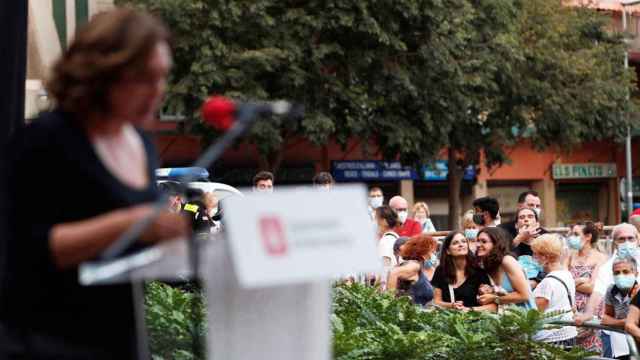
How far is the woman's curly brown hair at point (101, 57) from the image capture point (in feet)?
8.94

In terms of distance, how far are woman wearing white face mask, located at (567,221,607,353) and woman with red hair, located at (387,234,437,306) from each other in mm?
1329

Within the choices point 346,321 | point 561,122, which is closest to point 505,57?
point 561,122

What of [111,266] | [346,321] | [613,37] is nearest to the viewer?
[111,266]

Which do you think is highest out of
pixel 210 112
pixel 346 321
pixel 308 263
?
pixel 210 112

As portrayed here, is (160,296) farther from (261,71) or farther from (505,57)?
(505,57)

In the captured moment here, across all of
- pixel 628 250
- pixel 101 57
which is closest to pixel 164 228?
pixel 101 57

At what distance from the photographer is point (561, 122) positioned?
36.4 meters

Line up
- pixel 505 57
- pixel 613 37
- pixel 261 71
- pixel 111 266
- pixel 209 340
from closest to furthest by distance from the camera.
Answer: pixel 111 266 < pixel 209 340 < pixel 261 71 < pixel 505 57 < pixel 613 37

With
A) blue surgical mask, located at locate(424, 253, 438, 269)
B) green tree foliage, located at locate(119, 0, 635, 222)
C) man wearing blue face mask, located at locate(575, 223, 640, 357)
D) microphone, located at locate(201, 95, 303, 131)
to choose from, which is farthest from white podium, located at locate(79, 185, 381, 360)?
green tree foliage, located at locate(119, 0, 635, 222)

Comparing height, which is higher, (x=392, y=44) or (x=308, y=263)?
(x=392, y=44)

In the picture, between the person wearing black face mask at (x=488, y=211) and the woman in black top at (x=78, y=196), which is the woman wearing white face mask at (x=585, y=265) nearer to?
the person wearing black face mask at (x=488, y=211)

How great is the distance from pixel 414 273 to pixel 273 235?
7.32m

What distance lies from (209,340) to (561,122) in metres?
34.3

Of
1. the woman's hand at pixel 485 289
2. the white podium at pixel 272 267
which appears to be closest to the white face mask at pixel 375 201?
the woman's hand at pixel 485 289
